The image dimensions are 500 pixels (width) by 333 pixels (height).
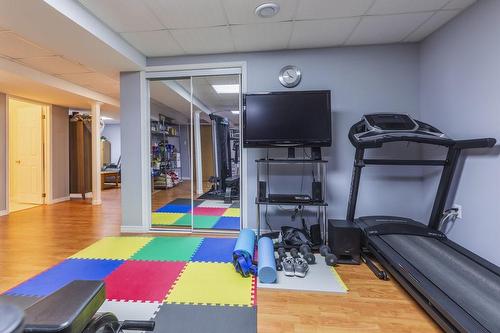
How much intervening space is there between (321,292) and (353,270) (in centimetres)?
60

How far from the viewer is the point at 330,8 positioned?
2.46 metres

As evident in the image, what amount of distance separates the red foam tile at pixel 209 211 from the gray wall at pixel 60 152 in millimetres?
3759

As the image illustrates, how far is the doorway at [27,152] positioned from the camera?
5863mm

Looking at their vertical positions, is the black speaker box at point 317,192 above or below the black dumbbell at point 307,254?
above

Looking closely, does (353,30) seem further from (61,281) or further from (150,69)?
(61,281)

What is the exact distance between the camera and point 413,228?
2668mm

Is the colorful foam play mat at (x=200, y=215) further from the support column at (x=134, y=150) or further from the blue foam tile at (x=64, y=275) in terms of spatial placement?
the blue foam tile at (x=64, y=275)

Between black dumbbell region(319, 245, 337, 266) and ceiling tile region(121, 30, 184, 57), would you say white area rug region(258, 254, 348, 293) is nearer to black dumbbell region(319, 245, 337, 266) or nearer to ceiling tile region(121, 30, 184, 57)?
black dumbbell region(319, 245, 337, 266)

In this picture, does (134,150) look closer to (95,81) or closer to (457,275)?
(95,81)

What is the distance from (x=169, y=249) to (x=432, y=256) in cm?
273

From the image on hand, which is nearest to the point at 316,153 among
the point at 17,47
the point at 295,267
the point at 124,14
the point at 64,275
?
the point at 295,267

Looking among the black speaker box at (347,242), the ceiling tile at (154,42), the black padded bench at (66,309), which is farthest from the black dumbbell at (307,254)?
the ceiling tile at (154,42)

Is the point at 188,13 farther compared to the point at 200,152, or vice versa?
the point at 200,152

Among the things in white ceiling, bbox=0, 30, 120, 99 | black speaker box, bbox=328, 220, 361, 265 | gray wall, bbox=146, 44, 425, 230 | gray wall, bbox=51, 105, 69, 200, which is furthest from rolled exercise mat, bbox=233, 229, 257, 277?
gray wall, bbox=51, 105, 69, 200
